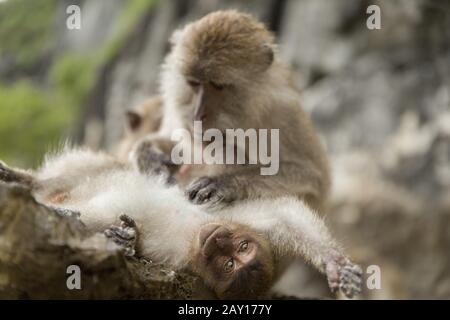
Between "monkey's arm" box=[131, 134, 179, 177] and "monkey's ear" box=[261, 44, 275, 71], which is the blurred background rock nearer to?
"monkey's arm" box=[131, 134, 179, 177]

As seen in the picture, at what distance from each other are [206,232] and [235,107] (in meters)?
1.86

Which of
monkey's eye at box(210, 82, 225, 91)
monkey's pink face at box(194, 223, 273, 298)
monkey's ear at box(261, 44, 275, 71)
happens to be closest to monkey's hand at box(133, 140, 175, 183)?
monkey's eye at box(210, 82, 225, 91)

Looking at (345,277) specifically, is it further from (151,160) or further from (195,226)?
(151,160)

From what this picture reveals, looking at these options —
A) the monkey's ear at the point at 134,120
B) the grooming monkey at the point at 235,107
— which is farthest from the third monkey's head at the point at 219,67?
the monkey's ear at the point at 134,120

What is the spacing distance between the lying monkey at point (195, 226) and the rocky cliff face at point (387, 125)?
586 cm

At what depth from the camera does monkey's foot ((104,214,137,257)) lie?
17.3 ft

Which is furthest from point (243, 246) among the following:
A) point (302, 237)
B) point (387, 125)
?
point (387, 125)

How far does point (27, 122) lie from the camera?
741 inches

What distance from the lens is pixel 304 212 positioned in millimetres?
5820

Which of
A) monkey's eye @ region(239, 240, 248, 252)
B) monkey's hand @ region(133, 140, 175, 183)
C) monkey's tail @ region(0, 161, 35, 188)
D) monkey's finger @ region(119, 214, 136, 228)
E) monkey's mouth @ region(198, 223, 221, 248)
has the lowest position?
monkey's eye @ region(239, 240, 248, 252)

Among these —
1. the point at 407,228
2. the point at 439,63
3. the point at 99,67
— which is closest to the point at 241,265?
the point at 407,228

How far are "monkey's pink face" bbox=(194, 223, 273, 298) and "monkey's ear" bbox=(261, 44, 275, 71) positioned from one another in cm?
232

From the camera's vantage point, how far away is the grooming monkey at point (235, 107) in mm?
6750

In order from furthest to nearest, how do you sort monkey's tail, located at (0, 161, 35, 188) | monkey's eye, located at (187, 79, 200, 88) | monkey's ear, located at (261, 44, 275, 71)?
1. monkey's ear, located at (261, 44, 275, 71)
2. monkey's eye, located at (187, 79, 200, 88)
3. monkey's tail, located at (0, 161, 35, 188)
